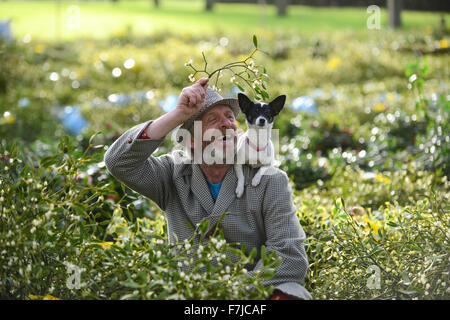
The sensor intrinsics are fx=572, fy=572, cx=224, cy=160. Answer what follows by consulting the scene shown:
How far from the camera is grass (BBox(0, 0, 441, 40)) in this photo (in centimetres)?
2288

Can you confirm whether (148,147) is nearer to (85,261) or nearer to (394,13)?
(85,261)

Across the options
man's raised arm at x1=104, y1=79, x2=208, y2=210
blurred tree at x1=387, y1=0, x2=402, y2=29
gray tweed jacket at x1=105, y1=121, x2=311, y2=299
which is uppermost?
blurred tree at x1=387, y1=0, x2=402, y2=29

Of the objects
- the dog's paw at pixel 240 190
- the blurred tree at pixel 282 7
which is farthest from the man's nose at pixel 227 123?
the blurred tree at pixel 282 7

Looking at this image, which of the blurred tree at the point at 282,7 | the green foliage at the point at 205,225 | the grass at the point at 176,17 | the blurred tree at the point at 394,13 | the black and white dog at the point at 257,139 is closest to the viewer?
the green foliage at the point at 205,225

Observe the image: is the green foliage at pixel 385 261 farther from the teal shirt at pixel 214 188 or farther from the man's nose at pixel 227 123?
the man's nose at pixel 227 123

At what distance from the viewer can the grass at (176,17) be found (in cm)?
2288

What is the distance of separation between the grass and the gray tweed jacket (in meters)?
19.6

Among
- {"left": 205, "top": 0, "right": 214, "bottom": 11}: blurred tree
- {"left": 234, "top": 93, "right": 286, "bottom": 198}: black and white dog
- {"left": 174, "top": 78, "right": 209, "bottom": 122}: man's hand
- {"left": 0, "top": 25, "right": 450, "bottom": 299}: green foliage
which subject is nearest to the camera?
{"left": 0, "top": 25, "right": 450, "bottom": 299}: green foliage

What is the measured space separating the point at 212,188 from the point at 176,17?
25.5 metres

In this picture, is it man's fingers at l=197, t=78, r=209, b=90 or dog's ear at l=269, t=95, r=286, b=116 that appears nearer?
man's fingers at l=197, t=78, r=209, b=90

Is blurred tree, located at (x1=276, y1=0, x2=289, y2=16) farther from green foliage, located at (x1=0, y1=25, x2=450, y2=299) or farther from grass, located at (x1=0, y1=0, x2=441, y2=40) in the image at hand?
green foliage, located at (x1=0, y1=25, x2=450, y2=299)

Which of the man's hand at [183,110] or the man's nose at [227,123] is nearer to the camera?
the man's hand at [183,110]

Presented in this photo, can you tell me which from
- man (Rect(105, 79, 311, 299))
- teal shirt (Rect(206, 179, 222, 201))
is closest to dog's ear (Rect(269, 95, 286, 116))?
man (Rect(105, 79, 311, 299))
